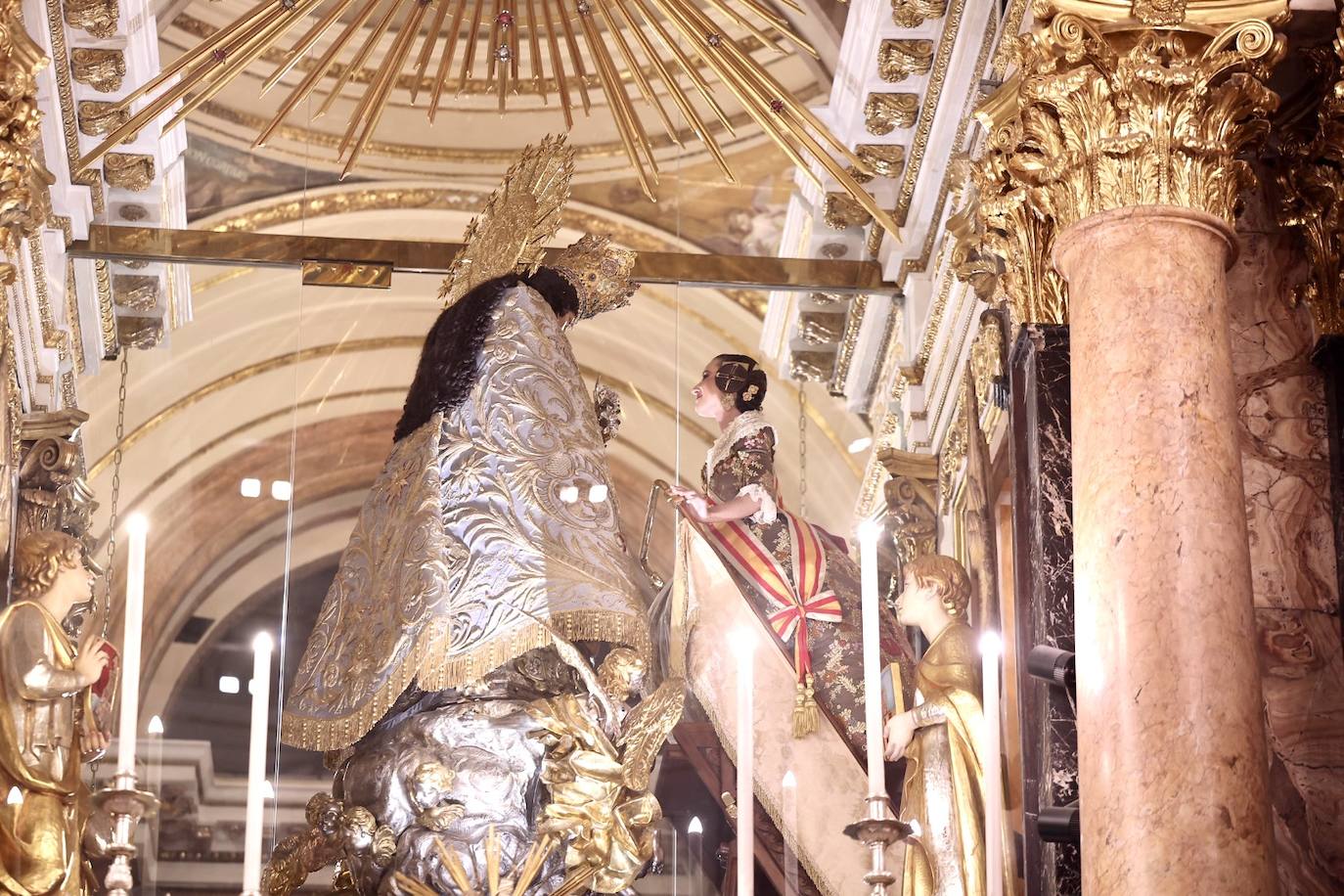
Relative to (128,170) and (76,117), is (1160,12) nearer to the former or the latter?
(76,117)

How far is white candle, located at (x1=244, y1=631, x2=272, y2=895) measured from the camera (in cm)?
482

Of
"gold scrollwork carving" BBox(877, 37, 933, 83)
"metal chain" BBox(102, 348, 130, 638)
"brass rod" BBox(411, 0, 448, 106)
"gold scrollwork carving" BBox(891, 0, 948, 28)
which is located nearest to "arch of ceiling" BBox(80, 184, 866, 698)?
"metal chain" BBox(102, 348, 130, 638)

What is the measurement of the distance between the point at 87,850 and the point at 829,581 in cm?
260

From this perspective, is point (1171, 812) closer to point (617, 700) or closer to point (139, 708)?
point (617, 700)

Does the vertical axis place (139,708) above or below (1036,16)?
below

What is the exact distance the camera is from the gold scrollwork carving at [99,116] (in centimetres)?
896

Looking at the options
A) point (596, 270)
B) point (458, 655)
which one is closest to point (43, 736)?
point (458, 655)

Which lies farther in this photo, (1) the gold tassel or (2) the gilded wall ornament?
(1) the gold tassel

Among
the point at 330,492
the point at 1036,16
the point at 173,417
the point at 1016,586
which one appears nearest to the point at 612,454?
the point at 330,492

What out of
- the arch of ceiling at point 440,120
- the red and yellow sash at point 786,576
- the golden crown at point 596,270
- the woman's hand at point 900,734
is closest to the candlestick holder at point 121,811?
the woman's hand at point 900,734

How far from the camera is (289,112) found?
9547 millimetres

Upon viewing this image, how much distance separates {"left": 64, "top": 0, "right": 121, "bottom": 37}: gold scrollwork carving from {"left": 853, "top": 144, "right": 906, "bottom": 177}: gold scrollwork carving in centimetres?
283

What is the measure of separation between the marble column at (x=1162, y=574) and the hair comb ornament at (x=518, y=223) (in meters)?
1.88

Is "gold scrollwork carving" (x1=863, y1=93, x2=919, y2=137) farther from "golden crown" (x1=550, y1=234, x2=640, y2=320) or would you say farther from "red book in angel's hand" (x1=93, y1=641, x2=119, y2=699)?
A: "red book in angel's hand" (x1=93, y1=641, x2=119, y2=699)
